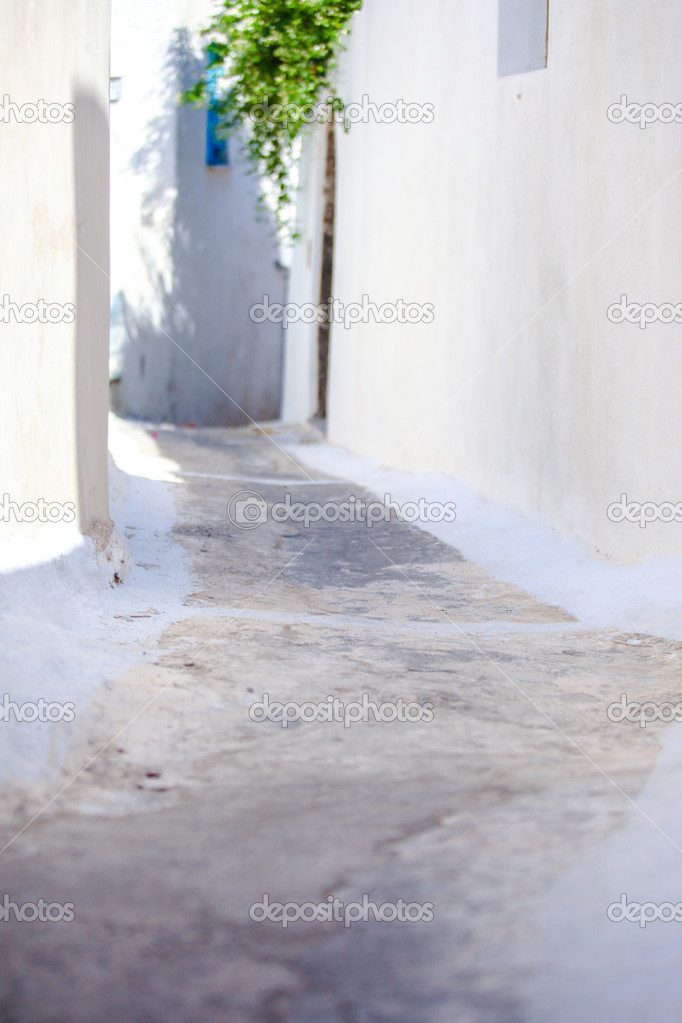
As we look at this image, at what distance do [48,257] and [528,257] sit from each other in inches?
116

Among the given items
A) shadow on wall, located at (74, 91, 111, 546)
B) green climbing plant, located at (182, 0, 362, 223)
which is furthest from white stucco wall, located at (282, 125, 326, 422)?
shadow on wall, located at (74, 91, 111, 546)

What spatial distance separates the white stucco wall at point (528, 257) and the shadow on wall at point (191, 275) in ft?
19.5

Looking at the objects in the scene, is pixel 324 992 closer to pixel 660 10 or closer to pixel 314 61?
pixel 660 10

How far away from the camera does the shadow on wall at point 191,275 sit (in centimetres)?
1443

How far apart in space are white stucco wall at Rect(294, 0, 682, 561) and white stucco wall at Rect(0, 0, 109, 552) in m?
2.26

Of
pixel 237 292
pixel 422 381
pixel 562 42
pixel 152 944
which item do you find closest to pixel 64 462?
pixel 152 944

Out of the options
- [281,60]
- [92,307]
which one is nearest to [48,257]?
[92,307]

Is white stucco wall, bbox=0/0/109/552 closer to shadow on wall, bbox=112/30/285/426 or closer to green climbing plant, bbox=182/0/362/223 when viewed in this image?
green climbing plant, bbox=182/0/362/223

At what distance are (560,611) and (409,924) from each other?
2.47m

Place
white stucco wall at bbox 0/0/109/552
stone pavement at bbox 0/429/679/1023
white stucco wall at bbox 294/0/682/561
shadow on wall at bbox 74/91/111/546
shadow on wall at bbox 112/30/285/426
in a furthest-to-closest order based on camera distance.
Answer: shadow on wall at bbox 112/30/285/426
white stucco wall at bbox 294/0/682/561
shadow on wall at bbox 74/91/111/546
white stucco wall at bbox 0/0/109/552
stone pavement at bbox 0/429/679/1023

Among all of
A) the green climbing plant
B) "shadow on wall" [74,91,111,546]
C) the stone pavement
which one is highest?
the green climbing plant

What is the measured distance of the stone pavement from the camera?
1515 mm

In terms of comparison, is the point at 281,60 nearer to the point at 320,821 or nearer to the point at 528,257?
the point at 528,257

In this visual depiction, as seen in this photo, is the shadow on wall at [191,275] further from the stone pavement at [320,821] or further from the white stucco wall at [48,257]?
the stone pavement at [320,821]
